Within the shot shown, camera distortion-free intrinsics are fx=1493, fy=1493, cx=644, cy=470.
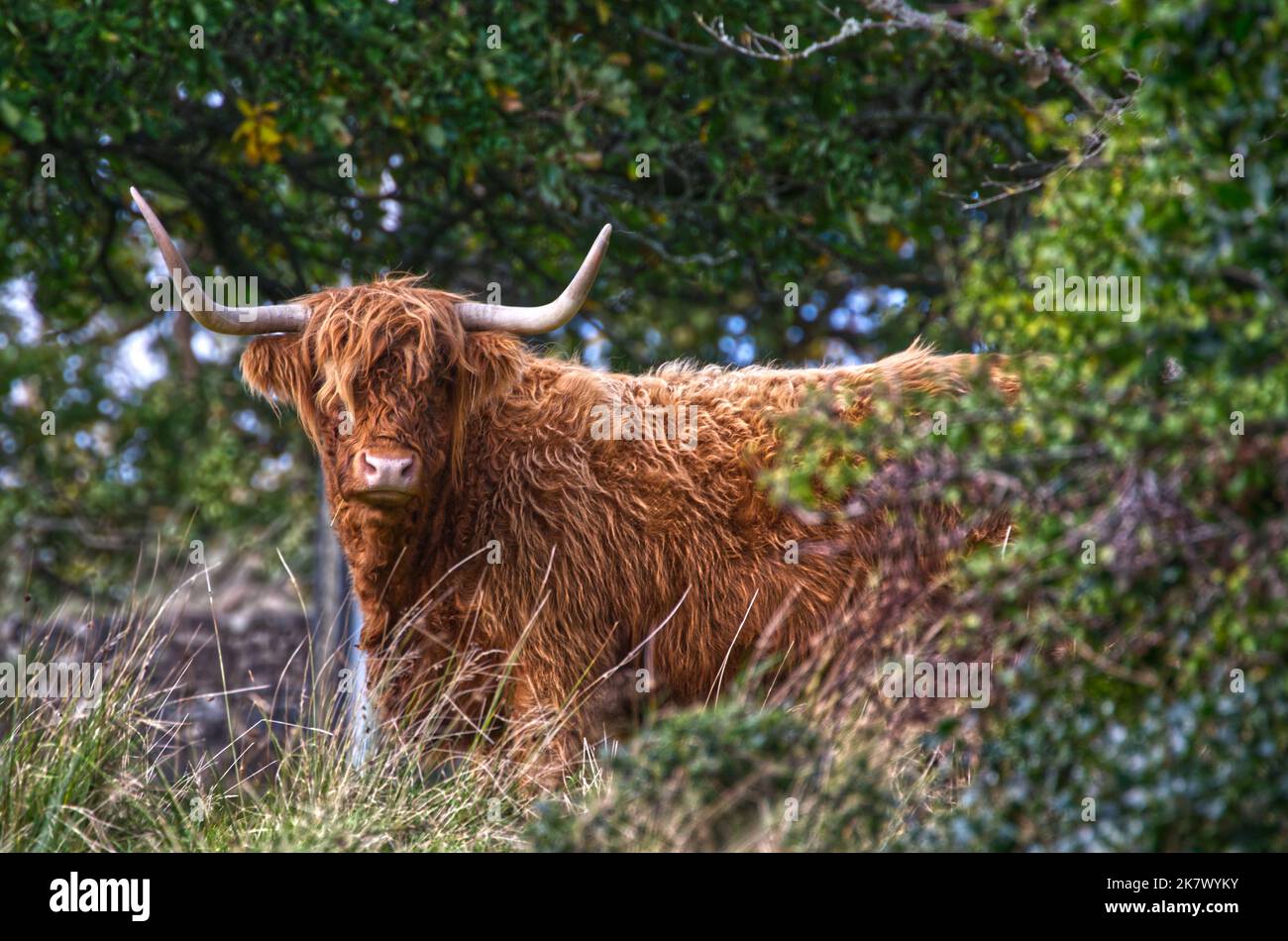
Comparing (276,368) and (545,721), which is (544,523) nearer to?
(545,721)

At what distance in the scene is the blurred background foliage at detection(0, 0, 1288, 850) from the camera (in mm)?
3174

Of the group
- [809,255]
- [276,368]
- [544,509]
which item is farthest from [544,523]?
[809,255]

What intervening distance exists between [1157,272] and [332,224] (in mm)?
6927

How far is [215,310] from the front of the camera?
545cm

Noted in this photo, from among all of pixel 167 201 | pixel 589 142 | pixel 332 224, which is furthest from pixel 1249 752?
pixel 167 201

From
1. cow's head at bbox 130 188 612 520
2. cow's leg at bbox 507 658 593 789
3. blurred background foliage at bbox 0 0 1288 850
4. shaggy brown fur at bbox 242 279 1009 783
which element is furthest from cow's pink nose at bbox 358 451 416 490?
blurred background foliage at bbox 0 0 1288 850

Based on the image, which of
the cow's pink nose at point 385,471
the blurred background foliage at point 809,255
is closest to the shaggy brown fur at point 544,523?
the cow's pink nose at point 385,471

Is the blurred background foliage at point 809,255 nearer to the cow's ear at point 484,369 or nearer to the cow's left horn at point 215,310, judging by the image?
the cow's ear at point 484,369

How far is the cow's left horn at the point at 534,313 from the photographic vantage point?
17.8ft

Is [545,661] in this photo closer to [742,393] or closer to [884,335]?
[742,393]

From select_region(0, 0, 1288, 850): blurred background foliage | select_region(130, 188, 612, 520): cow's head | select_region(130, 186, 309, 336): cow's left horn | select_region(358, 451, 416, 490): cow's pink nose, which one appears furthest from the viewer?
select_region(130, 186, 309, 336): cow's left horn

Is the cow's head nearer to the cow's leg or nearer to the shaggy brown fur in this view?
the shaggy brown fur
